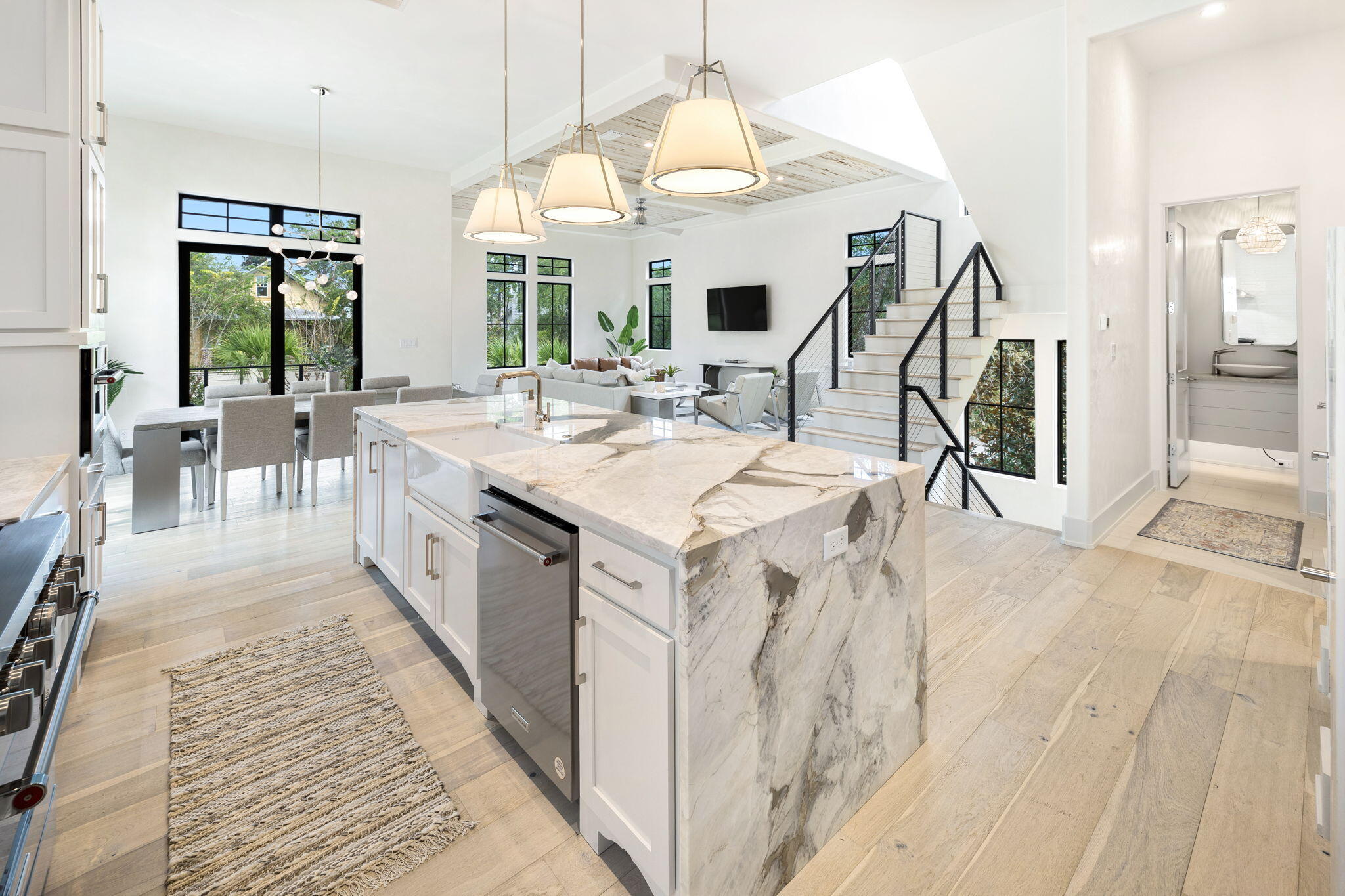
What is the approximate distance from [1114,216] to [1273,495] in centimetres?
266

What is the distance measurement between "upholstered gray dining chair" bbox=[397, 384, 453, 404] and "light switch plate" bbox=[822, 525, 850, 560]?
12.5ft

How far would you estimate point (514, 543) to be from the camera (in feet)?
5.44

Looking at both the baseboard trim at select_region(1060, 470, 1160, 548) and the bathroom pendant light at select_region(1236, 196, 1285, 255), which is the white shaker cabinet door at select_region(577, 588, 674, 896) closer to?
the baseboard trim at select_region(1060, 470, 1160, 548)

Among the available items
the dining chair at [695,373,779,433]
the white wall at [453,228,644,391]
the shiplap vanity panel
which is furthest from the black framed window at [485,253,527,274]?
the shiplap vanity panel

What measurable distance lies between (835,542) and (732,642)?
1.27ft

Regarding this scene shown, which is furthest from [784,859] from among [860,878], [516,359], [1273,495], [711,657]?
[516,359]

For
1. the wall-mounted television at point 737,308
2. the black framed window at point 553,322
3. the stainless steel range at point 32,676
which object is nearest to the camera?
the stainless steel range at point 32,676

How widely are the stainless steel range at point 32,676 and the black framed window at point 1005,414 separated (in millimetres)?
7301

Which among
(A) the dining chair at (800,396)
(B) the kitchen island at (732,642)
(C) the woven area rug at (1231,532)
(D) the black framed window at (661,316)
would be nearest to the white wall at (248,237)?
(A) the dining chair at (800,396)

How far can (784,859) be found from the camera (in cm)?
144

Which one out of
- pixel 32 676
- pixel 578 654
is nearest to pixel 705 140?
pixel 578 654

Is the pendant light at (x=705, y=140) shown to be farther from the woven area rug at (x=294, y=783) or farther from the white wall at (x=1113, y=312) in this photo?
the white wall at (x=1113, y=312)

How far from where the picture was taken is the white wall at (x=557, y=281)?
11.0 metres

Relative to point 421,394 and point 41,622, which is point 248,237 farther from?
point 41,622
